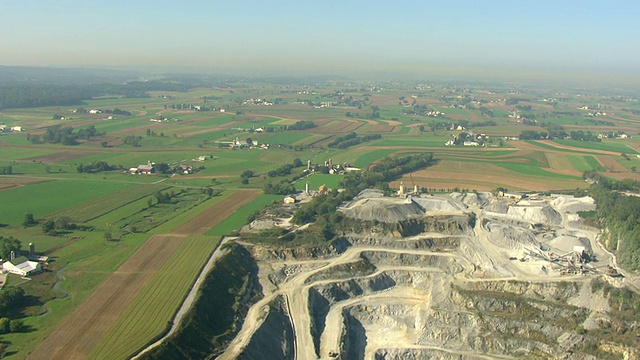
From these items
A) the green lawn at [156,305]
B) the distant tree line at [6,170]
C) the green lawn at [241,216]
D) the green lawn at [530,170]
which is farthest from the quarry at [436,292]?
the distant tree line at [6,170]

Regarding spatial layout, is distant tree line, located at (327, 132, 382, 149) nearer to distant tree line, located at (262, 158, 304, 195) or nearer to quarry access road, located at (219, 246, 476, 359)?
distant tree line, located at (262, 158, 304, 195)

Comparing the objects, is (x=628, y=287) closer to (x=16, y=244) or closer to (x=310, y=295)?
(x=310, y=295)

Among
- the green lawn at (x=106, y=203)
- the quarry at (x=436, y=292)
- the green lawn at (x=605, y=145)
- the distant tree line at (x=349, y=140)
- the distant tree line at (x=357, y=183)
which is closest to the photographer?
the quarry at (x=436, y=292)

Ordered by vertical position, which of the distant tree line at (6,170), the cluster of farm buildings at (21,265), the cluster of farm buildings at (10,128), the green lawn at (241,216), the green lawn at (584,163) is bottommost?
the green lawn at (241,216)

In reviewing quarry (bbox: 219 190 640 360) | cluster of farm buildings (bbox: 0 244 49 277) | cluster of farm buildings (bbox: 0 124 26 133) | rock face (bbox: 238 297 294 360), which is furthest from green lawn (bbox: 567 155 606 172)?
cluster of farm buildings (bbox: 0 124 26 133)

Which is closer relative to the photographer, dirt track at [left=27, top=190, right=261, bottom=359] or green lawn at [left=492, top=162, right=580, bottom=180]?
dirt track at [left=27, top=190, right=261, bottom=359]

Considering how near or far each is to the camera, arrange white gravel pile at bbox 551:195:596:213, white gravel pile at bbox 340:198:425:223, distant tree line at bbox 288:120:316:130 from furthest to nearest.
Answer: distant tree line at bbox 288:120:316:130
white gravel pile at bbox 551:195:596:213
white gravel pile at bbox 340:198:425:223

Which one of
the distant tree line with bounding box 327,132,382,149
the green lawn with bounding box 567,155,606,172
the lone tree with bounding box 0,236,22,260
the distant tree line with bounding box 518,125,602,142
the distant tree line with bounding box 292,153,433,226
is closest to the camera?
Result: the lone tree with bounding box 0,236,22,260

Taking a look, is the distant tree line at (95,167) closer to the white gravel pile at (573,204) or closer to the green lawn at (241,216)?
the green lawn at (241,216)
